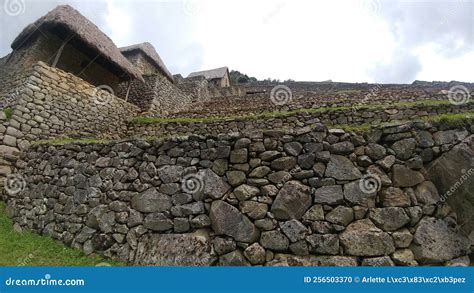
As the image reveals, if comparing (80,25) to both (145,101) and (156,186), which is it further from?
(156,186)

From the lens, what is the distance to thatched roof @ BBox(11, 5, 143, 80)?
332 inches

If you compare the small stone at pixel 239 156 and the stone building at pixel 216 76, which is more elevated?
the stone building at pixel 216 76

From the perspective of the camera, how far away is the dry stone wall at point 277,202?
3156 mm

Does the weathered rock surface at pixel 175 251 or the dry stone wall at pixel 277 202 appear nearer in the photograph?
the dry stone wall at pixel 277 202

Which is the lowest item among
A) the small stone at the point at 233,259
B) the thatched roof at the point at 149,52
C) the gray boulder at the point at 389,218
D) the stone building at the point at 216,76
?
the small stone at the point at 233,259

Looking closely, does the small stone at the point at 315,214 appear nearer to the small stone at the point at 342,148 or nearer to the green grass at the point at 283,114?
the small stone at the point at 342,148

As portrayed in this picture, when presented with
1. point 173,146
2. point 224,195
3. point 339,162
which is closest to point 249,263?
point 224,195

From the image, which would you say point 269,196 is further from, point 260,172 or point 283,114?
point 283,114
